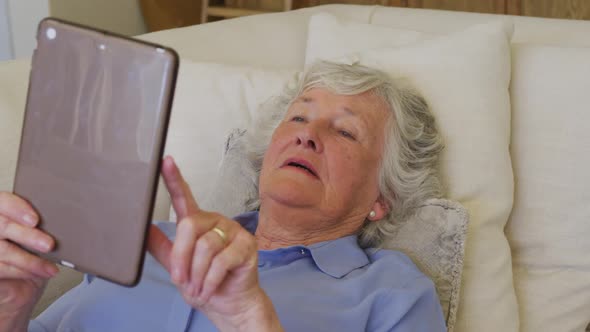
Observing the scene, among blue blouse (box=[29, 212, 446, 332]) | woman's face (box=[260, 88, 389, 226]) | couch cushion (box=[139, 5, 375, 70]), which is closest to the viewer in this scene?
blue blouse (box=[29, 212, 446, 332])

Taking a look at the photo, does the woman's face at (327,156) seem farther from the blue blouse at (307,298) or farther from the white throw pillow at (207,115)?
the white throw pillow at (207,115)

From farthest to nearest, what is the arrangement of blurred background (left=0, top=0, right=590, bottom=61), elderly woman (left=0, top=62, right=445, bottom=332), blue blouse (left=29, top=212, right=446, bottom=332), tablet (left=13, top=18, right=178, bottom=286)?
blurred background (left=0, top=0, right=590, bottom=61) < blue blouse (left=29, top=212, right=446, bottom=332) < elderly woman (left=0, top=62, right=445, bottom=332) < tablet (left=13, top=18, right=178, bottom=286)

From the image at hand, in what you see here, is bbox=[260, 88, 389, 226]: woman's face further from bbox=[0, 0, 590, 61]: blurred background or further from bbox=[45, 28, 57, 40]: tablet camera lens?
bbox=[0, 0, 590, 61]: blurred background

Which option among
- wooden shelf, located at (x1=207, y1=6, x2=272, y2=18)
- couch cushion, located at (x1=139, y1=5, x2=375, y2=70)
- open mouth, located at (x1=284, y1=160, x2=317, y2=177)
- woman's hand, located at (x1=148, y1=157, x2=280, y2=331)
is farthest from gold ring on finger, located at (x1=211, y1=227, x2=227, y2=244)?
wooden shelf, located at (x1=207, y1=6, x2=272, y2=18)

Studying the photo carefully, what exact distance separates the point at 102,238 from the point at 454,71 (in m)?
0.85

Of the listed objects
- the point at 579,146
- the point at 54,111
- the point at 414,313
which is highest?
the point at 54,111

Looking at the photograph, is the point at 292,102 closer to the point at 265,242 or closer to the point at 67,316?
the point at 265,242

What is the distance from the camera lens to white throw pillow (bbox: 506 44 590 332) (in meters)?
1.52

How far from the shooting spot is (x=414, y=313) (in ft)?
4.07

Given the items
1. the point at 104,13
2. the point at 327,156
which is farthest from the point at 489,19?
the point at 104,13

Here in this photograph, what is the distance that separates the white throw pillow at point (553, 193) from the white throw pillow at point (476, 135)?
48 millimetres

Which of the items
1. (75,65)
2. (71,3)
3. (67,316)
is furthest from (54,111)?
(71,3)

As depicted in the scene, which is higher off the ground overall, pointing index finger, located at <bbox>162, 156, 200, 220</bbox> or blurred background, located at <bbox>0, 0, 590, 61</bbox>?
pointing index finger, located at <bbox>162, 156, 200, 220</bbox>

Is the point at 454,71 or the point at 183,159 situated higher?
the point at 454,71
